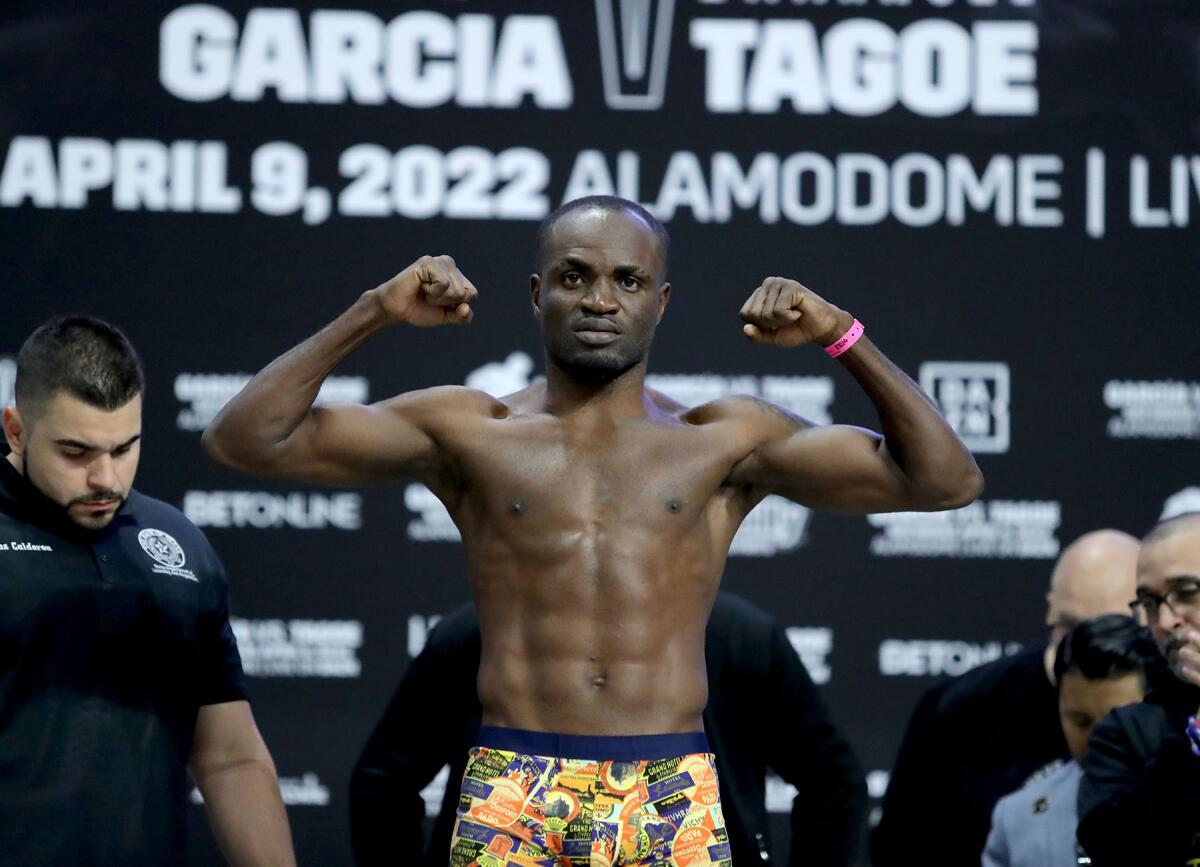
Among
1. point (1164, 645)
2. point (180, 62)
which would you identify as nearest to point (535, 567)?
point (1164, 645)

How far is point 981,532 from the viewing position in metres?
3.89

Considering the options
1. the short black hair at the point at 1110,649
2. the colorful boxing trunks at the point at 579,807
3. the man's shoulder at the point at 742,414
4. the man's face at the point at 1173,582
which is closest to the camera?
the colorful boxing trunks at the point at 579,807

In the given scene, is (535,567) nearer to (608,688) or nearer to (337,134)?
(608,688)

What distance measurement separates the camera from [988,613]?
3.89m

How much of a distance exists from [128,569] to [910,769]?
70.8 inches

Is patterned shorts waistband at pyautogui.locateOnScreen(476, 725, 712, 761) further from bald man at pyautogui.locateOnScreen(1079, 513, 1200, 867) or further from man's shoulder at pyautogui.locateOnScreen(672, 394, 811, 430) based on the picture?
bald man at pyautogui.locateOnScreen(1079, 513, 1200, 867)

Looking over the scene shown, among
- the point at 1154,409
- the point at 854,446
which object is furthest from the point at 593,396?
the point at 1154,409

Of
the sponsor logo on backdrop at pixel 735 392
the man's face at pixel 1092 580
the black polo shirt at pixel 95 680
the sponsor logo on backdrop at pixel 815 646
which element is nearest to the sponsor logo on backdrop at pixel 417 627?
the sponsor logo on backdrop at pixel 735 392

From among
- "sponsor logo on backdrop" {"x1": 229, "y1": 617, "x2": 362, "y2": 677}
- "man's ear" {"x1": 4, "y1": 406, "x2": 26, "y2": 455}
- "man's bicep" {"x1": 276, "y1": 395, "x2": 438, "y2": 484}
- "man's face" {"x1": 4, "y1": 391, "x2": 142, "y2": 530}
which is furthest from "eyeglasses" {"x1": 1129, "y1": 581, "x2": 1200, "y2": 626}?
"sponsor logo on backdrop" {"x1": 229, "y1": 617, "x2": 362, "y2": 677}

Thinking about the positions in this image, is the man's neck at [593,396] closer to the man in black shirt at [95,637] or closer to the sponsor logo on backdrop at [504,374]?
the man in black shirt at [95,637]

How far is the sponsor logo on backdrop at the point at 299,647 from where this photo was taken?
3.86 m

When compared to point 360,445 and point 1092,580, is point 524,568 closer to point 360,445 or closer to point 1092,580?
point 360,445

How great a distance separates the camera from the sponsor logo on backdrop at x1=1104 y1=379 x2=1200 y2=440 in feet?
12.8

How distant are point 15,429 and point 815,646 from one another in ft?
6.81
